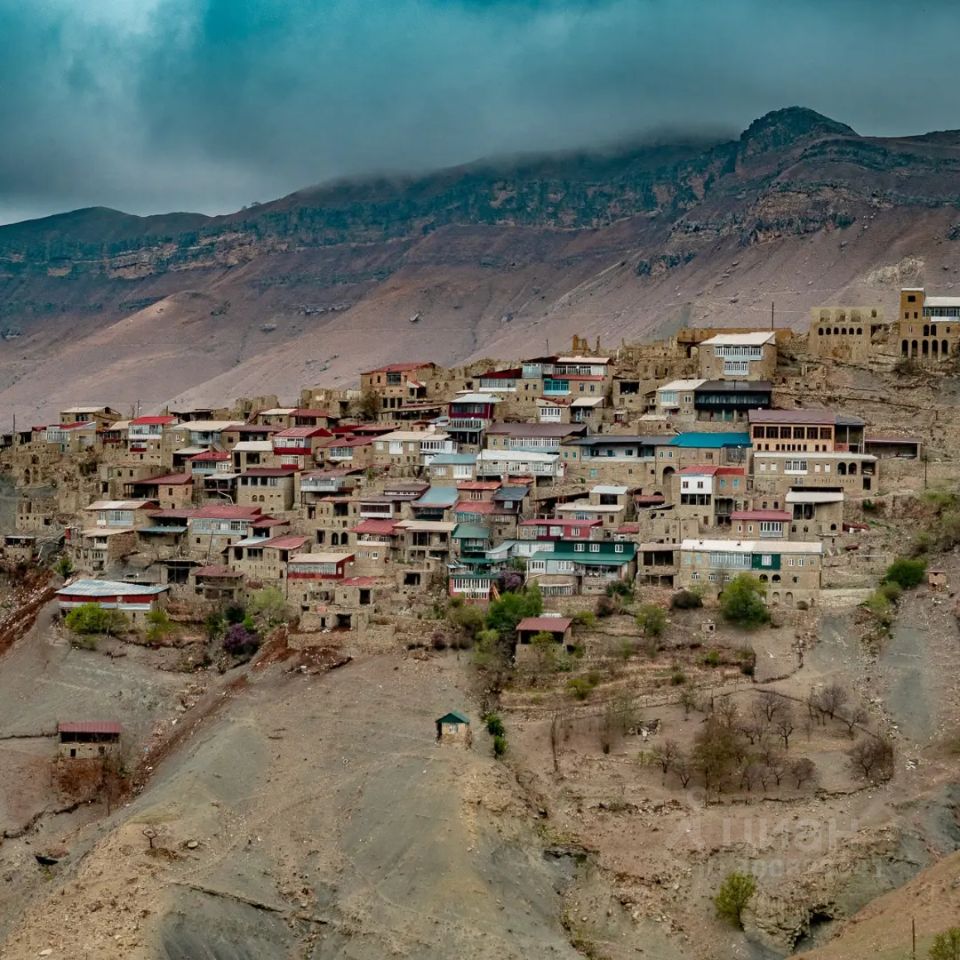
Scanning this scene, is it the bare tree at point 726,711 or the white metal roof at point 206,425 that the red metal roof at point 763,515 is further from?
the white metal roof at point 206,425

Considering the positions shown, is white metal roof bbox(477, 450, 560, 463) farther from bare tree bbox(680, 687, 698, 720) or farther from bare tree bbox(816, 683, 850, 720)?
bare tree bbox(816, 683, 850, 720)

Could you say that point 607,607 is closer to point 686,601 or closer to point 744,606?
point 686,601

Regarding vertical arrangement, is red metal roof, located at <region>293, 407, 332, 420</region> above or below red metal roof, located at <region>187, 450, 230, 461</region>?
above

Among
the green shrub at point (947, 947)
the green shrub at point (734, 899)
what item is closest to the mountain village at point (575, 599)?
the green shrub at point (734, 899)

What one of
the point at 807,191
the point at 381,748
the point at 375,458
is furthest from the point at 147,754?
the point at 807,191

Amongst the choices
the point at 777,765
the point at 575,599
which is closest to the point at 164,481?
the point at 575,599

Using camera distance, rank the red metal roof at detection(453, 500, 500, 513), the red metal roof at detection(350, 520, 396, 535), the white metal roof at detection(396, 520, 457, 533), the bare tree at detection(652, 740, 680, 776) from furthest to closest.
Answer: the red metal roof at detection(453, 500, 500, 513) → the red metal roof at detection(350, 520, 396, 535) → the white metal roof at detection(396, 520, 457, 533) → the bare tree at detection(652, 740, 680, 776)

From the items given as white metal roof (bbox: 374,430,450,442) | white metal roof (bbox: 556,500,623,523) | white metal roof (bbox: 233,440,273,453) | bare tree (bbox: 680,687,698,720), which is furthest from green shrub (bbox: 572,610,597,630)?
white metal roof (bbox: 233,440,273,453)
